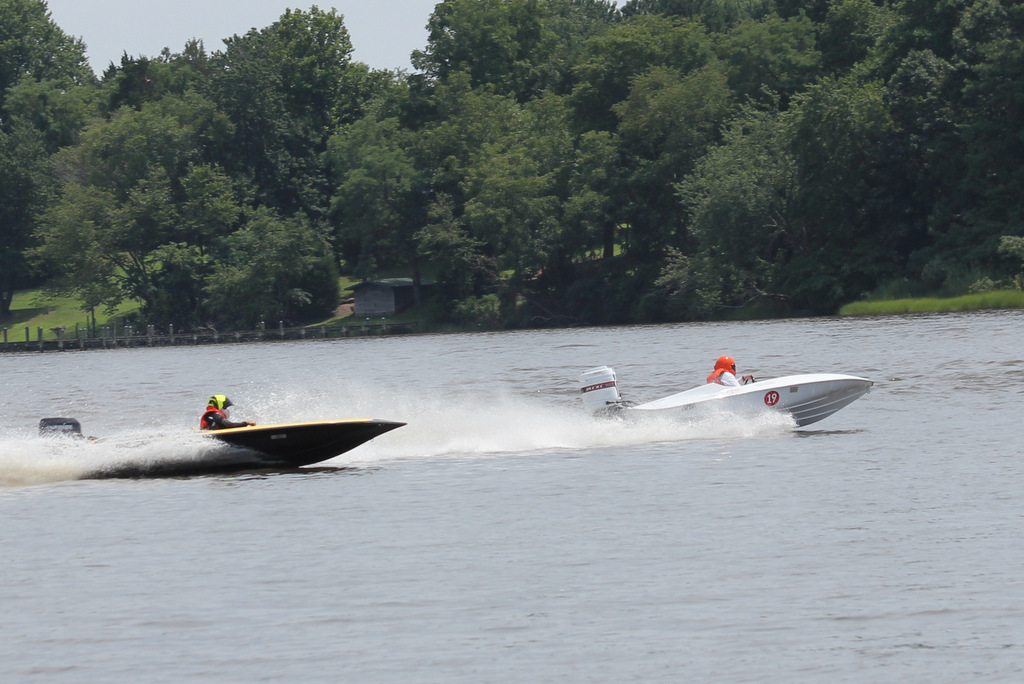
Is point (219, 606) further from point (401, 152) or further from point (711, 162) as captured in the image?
point (401, 152)

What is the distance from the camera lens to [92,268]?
108 meters

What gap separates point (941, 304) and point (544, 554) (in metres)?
56.6

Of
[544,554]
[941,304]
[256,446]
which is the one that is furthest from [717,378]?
[941,304]

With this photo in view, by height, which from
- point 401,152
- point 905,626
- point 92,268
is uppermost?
point 401,152

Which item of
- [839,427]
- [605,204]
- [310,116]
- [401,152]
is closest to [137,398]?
[839,427]

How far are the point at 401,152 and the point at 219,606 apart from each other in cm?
9470

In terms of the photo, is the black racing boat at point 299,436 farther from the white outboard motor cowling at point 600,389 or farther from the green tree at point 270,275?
the green tree at point 270,275

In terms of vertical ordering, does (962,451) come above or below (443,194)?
below

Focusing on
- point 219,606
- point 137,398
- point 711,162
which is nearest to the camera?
point 219,606

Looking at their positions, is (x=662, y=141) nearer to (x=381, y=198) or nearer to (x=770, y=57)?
(x=770, y=57)

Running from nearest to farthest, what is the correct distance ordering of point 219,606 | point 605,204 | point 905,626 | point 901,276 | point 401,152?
point 905,626 → point 219,606 → point 901,276 → point 605,204 → point 401,152

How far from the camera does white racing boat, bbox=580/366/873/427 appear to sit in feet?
78.5

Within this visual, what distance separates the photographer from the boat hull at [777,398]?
24.0 meters

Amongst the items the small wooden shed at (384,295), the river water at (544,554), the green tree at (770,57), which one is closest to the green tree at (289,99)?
the small wooden shed at (384,295)
